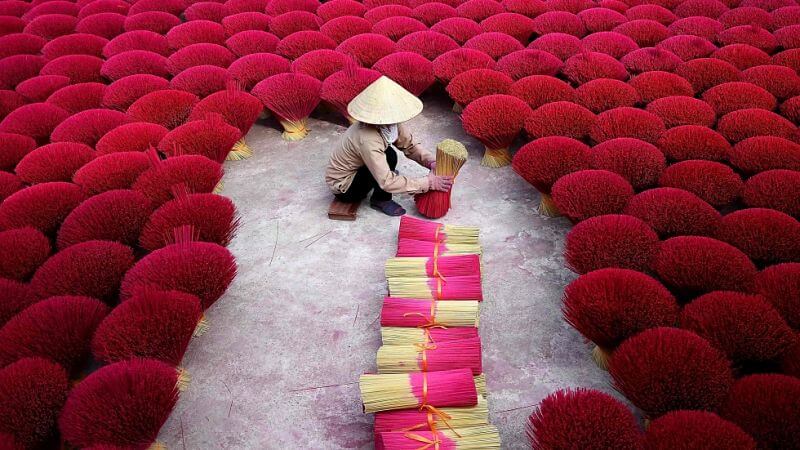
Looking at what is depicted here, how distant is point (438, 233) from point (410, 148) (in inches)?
19.0

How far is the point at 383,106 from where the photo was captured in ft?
7.41

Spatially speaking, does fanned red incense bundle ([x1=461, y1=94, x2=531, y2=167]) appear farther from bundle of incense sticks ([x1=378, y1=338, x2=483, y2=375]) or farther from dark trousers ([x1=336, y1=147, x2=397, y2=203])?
bundle of incense sticks ([x1=378, y1=338, x2=483, y2=375])

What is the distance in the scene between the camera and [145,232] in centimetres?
211

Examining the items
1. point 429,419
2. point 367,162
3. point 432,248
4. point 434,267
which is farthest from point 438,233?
point 429,419

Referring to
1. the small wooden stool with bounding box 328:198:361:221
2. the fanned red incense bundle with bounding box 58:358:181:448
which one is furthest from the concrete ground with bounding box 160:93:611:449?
the fanned red incense bundle with bounding box 58:358:181:448

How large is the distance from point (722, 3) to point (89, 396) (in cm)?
393

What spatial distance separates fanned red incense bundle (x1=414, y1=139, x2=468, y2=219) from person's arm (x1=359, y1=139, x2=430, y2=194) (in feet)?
0.32

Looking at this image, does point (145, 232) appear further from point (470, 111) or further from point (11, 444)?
point (470, 111)

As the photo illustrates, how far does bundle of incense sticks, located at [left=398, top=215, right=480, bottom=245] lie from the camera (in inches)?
89.4

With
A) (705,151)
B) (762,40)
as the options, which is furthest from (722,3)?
(705,151)

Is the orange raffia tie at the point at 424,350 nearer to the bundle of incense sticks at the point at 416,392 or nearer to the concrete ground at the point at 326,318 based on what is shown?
the bundle of incense sticks at the point at 416,392

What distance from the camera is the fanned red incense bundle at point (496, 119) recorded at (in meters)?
2.71

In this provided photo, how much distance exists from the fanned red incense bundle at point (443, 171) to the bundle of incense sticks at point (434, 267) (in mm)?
385

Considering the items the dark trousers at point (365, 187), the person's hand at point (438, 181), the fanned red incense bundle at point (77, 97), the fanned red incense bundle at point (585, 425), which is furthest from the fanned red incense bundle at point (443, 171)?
the fanned red incense bundle at point (77, 97)
